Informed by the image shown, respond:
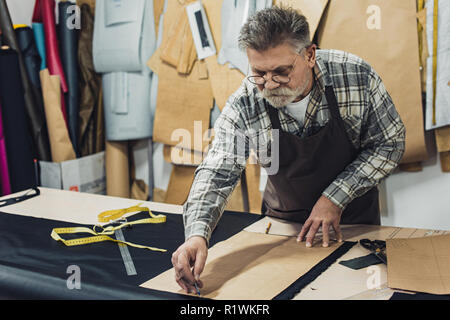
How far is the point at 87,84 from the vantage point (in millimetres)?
3045

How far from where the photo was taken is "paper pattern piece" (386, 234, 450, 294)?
3.30ft

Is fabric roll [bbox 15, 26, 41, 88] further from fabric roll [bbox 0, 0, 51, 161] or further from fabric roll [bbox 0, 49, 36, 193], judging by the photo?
fabric roll [bbox 0, 49, 36, 193]

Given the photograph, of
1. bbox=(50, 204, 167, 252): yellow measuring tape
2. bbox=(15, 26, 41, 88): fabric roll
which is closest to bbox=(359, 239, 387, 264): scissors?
bbox=(50, 204, 167, 252): yellow measuring tape

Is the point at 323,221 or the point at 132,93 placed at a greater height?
the point at 132,93

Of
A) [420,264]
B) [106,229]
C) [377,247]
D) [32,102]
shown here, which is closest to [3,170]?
[32,102]

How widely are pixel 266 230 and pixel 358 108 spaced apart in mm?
486

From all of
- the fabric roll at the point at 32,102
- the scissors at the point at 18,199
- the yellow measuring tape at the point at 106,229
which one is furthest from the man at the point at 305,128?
the fabric roll at the point at 32,102

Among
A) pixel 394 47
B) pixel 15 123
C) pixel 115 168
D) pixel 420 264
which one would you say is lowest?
pixel 115 168

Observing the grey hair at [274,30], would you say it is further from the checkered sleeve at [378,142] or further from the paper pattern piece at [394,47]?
the paper pattern piece at [394,47]

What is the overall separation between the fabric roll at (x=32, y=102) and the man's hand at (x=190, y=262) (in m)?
1.95

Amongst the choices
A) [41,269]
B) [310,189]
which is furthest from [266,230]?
[41,269]

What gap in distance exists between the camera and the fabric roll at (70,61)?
2.90 metres

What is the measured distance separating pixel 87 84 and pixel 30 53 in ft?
1.35

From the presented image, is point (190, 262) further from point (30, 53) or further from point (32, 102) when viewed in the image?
point (30, 53)
